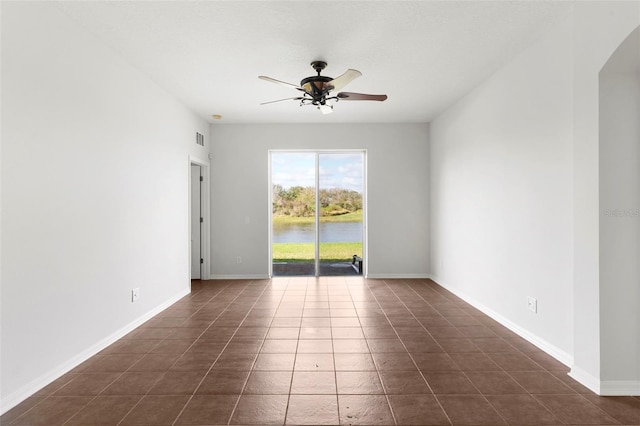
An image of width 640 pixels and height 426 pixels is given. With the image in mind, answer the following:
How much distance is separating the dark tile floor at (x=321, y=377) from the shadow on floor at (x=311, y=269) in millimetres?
2412

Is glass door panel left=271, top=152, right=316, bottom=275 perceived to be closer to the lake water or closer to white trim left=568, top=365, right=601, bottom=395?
the lake water

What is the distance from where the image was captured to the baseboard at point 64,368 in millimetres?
2207

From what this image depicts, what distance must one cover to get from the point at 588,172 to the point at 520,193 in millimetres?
1026

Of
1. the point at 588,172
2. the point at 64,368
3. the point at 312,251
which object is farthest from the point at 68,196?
the point at 312,251

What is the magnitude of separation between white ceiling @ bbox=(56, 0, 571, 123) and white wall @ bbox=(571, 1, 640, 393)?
437 millimetres

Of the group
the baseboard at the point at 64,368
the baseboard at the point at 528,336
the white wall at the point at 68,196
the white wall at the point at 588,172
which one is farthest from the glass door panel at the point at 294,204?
the white wall at the point at 588,172

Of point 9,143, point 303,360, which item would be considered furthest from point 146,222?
point 303,360

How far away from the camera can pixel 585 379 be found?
2.43m

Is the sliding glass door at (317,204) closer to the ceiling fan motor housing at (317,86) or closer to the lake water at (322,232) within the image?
the lake water at (322,232)

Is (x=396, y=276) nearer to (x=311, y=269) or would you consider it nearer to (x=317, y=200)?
(x=311, y=269)

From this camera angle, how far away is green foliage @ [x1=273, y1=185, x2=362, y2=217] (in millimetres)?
6516

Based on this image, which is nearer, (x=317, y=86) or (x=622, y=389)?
(x=622, y=389)

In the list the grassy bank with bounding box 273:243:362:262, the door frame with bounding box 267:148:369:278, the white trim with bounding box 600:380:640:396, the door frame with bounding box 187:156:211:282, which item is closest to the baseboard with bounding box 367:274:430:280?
the door frame with bounding box 267:148:369:278

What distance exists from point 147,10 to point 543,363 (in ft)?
13.8
